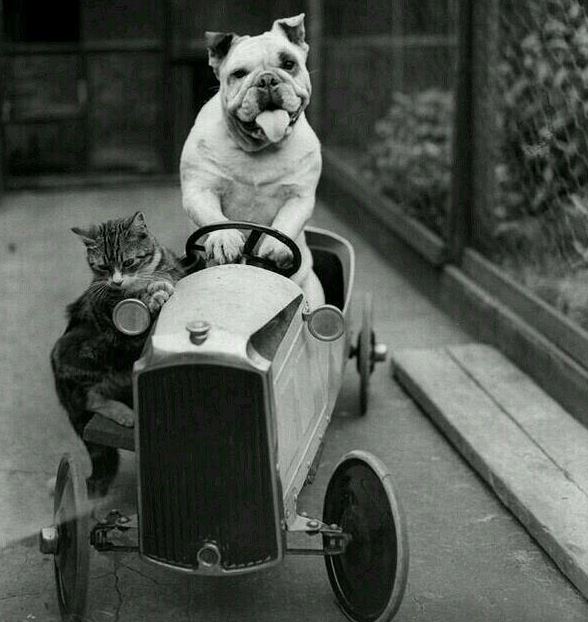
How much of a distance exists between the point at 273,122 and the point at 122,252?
0.77 m

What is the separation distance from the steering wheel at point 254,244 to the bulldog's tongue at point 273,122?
0.36 meters

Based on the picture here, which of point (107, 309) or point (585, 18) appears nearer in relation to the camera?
point (107, 309)

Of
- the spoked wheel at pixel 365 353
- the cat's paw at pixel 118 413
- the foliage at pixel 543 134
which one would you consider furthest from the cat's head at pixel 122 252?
the foliage at pixel 543 134

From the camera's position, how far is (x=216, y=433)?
10.9 ft

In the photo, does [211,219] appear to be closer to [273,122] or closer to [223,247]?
[223,247]

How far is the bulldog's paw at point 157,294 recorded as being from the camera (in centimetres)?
371

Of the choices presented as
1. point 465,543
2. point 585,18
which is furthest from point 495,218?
point 465,543

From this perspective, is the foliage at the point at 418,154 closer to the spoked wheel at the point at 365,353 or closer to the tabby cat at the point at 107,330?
the spoked wheel at the point at 365,353

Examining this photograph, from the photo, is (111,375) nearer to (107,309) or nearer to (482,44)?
(107,309)

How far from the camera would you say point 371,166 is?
9203mm

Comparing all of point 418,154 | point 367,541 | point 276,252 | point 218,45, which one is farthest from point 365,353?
point 418,154

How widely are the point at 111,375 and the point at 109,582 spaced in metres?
0.74

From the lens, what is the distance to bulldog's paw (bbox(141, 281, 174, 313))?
3.71m

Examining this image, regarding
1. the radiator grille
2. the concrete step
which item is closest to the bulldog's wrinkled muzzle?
the radiator grille
